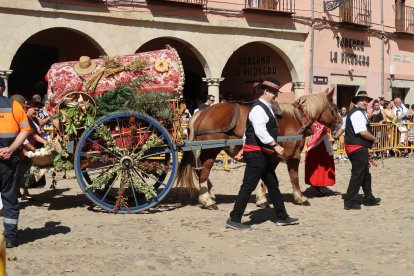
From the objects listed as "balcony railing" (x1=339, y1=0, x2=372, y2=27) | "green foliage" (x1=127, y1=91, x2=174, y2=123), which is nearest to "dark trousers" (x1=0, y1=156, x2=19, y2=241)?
"green foliage" (x1=127, y1=91, x2=174, y2=123)

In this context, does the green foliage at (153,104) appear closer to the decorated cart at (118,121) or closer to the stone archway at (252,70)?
the decorated cart at (118,121)

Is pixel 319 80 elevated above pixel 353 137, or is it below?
above

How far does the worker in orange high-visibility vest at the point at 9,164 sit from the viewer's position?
6715 mm

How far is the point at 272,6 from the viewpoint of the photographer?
2089 centimetres

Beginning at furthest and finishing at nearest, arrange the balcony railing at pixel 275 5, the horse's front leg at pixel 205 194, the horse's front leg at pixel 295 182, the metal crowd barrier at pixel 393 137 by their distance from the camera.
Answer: the balcony railing at pixel 275 5 < the metal crowd barrier at pixel 393 137 < the horse's front leg at pixel 295 182 < the horse's front leg at pixel 205 194

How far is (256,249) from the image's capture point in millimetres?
6938

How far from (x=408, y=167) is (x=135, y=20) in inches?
305

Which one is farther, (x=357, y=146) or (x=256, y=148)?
(x=357, y=146)

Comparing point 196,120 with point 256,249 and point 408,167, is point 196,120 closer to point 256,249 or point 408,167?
point 256,249

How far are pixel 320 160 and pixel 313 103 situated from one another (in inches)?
44.2

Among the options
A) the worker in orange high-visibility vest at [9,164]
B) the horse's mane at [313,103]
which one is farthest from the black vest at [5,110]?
the horse's mane at [313,103]

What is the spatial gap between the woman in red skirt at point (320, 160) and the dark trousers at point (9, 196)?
5.25 m

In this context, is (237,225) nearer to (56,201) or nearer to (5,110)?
(5,110)

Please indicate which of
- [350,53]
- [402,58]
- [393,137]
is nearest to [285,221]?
[393,137]
